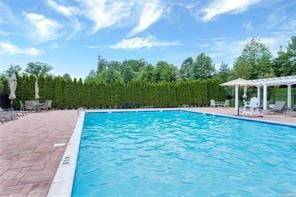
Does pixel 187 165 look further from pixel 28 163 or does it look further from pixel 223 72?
pixel 223 72

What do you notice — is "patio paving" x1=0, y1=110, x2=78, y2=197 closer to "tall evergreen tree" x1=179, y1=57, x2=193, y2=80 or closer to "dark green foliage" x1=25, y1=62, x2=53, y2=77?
"tall evergreen tree" x1=179, y1=57, x2=193, y2=80

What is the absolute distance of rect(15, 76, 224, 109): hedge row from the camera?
21.3m

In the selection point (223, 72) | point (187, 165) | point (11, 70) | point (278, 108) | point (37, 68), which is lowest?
point (187, 165)

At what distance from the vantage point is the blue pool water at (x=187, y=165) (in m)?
4.46

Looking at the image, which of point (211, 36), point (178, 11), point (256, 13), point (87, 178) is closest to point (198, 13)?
point (178, 11)

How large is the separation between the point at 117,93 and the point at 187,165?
59.3 feet

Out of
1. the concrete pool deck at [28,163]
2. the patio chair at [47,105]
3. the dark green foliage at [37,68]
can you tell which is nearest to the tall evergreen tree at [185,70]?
the patio chair at [47,105]

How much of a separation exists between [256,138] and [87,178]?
20.7ft

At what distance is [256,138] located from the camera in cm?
918

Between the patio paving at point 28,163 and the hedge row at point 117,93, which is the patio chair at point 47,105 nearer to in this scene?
the hedge row at point 117,93

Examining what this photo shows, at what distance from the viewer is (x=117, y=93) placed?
2353 cm

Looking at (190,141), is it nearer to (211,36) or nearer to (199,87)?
(199,87)

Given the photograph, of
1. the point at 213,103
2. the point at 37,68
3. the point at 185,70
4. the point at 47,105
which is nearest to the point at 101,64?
the point at 37,68

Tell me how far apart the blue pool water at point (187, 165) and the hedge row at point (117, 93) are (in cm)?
1327
